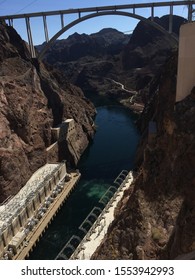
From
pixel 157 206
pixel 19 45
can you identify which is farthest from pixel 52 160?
pixel 157 206

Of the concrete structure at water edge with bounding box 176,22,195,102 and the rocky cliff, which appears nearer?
the rocky cliff

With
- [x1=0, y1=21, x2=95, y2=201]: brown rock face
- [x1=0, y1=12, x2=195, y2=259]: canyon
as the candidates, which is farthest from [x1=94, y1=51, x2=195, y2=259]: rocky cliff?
[x1=0, y1=21, x2=95, y2=201]: brown rock face

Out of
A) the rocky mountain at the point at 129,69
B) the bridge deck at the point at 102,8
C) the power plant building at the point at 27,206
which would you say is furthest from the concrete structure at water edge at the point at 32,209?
the rocky mountain at the point at 129,69

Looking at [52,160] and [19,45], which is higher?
[19,45]

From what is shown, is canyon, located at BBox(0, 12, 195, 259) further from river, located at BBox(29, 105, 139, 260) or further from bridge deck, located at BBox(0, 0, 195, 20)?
bridge deck, located at BBox(0, 0, 195, 20)

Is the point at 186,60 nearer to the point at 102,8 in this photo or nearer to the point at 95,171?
the point at 95,171

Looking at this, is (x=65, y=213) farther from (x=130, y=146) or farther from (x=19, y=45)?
(x=19, y=45)

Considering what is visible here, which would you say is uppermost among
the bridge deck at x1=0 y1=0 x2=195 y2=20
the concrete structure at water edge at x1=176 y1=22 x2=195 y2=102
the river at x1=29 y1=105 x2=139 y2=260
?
the bridge deck at x1=0 y1=0 x2=195 y2=20
